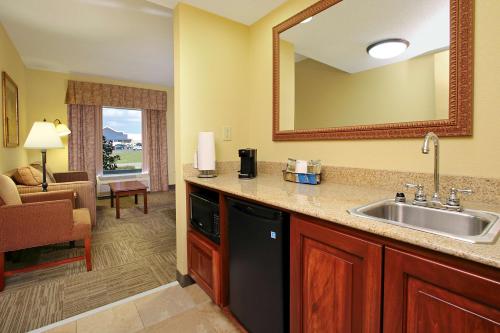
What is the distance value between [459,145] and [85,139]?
225 inches

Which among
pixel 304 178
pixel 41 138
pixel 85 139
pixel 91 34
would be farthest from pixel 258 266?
pixel 85 139

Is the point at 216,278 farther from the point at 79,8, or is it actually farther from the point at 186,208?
the point at 79,8

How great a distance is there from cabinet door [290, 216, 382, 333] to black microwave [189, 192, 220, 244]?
672 millimetres

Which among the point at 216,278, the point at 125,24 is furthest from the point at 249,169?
the point at 125,24

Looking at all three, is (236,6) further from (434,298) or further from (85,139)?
(85,139)

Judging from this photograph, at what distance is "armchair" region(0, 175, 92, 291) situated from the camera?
188 cm

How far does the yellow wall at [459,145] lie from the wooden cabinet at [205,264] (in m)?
0.90

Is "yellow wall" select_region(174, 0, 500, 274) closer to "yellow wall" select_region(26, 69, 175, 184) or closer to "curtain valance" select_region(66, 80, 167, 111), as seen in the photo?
"curtain valance" select_region(66, 80, 167, 111)

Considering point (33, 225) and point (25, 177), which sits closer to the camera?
point (33, 225)

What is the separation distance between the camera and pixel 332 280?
0.95m

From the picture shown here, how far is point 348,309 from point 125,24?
336 centimetres

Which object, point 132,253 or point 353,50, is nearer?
point 353,50

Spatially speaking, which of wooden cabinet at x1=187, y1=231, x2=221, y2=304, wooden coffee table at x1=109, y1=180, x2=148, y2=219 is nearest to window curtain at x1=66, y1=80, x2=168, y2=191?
wooden coffee table at x1=109, y1=180, x2=148, y2=219

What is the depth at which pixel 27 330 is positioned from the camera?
1.51 m
